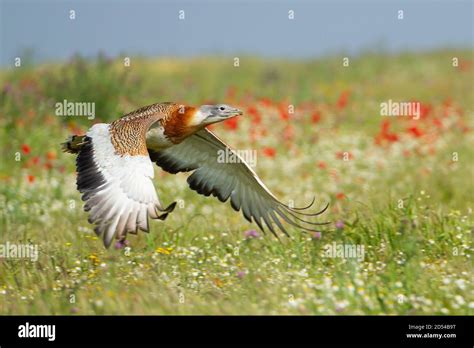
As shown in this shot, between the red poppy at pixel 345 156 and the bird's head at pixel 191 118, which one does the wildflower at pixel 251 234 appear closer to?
Answer: the bird's head at pixel 191 118

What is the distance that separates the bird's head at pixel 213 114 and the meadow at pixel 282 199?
3.24 ft

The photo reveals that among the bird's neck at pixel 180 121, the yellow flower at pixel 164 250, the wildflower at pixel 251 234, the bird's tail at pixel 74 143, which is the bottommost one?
the yellow flower at pixel 164 250

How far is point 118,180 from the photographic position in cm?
581

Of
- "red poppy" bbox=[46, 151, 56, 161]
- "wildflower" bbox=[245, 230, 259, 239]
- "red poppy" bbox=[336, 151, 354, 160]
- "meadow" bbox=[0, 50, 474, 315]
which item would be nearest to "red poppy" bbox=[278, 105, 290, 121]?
Result: "meadow" bbox=[0, 50, 474, 315]

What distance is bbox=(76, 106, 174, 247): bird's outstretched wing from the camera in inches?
220

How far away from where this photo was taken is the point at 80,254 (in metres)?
6.93

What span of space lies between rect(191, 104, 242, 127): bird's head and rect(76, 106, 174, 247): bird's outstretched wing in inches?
16.7

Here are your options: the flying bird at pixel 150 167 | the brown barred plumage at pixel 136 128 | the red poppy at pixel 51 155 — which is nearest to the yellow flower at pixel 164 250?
the flying bird at pixel 150 167

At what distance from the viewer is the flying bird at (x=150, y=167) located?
5.64m

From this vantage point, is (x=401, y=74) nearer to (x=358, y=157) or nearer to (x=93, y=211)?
(x=358, y=157)

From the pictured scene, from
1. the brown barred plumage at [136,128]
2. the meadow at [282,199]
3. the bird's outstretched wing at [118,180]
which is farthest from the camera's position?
the brown barred plumage at [136,128]

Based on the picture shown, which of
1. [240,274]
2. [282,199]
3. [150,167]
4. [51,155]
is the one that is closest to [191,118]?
[150,167]

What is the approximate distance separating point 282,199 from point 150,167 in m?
3.98

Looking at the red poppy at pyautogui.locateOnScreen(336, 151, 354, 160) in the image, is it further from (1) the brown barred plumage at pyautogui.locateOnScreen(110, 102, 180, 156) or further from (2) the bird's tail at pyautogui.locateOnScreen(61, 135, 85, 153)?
(2) the bird's tail at pyautogui.locateOnScreen(61, 135, 85, 153)
